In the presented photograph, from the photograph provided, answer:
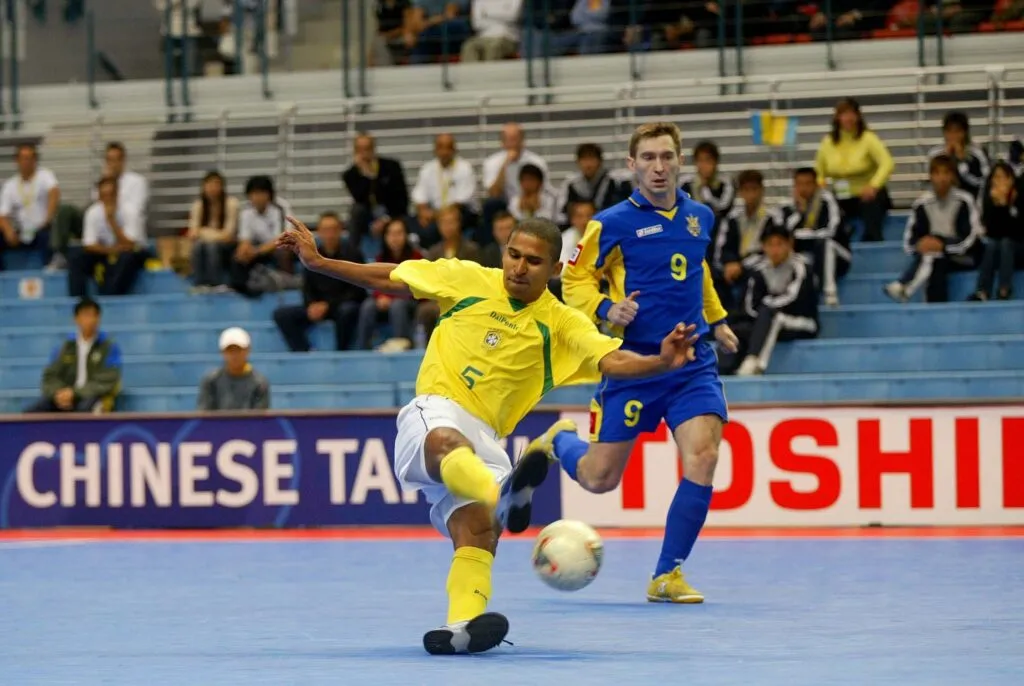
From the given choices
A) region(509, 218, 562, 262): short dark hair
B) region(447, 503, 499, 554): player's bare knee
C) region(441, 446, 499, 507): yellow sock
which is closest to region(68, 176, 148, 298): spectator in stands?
region(509, 218, 562, 262): short dark hair

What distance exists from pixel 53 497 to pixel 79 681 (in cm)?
844

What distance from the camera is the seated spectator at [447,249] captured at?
1588 centimetres

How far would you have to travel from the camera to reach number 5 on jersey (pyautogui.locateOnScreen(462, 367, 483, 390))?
753cm

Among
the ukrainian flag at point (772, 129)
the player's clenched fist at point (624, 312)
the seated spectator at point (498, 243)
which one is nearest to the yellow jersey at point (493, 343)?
the player's clenched fist at point (624, 312)

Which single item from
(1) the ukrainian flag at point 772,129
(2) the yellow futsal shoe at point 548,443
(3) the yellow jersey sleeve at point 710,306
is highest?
(1) the ukrainian flag at point 772,129

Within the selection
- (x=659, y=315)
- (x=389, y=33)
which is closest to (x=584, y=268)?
(x=659, y=315)

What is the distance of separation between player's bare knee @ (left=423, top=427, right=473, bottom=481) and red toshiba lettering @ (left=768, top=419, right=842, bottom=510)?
6795 millimetres

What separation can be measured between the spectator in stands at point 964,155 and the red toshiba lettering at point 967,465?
3426mm

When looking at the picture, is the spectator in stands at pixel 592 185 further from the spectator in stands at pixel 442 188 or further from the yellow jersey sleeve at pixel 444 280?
the yellow jersey sleeve at pixel 444 280

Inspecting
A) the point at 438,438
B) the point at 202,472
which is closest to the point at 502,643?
the point at 438,438

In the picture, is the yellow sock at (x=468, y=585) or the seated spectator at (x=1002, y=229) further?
the seated spectator at (x=1002, y=229)

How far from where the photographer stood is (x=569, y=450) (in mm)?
9672

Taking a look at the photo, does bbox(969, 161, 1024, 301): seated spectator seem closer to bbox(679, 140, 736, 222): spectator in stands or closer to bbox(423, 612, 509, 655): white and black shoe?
bbox(679, 140, 736, 222): spectator in stands

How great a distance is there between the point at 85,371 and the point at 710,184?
6.06m
